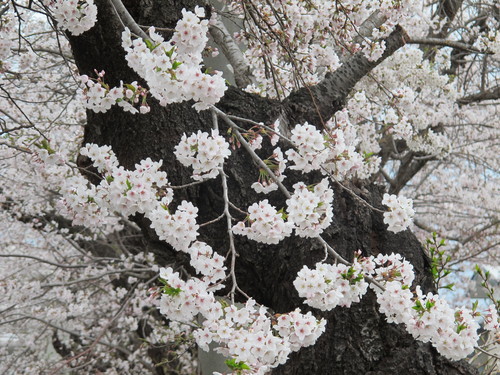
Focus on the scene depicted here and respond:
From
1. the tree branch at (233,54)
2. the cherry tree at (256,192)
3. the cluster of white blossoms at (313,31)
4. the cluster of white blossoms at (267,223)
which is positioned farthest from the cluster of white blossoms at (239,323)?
the tree branch at (233,54)

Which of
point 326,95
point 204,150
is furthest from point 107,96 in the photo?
point 326,95

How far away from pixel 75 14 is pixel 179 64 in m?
0.61

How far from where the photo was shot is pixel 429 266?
A: 2.45 metres

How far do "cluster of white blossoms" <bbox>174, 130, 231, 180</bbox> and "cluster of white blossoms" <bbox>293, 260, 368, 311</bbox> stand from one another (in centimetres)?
45

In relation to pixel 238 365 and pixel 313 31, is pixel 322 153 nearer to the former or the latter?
pixel 238 365

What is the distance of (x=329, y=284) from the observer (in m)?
1.72

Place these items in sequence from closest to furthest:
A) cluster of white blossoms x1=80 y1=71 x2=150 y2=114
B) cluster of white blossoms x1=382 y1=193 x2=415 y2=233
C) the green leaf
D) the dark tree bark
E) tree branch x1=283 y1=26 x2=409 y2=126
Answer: the green leaf, cluster of white blossoms x1=80 y1=71 x2=150 y2=114, cluster of white blossoms x1=382 y1=193 x2=415 y2=233, the dark tree bark, tree branch x1=283 y1=26 x2=409 y2=126

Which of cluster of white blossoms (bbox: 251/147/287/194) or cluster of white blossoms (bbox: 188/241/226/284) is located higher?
cluster of white blossoms (bbox: 251/147/287/194)

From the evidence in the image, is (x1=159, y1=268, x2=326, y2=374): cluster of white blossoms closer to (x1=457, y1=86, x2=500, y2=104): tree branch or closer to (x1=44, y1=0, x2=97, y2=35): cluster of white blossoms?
(x1=44, y1=0, x2=97, y2=35): cluster of white blossoms

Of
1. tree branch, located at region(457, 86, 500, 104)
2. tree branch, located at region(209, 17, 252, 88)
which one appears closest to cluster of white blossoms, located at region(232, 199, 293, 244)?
tree branch, located at region(209, 17, 252, 88)

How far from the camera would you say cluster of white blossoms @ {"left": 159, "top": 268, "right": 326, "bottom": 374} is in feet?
5.23

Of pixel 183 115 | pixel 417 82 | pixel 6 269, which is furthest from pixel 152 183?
pixel 6 269

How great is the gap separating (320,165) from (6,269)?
6306mm

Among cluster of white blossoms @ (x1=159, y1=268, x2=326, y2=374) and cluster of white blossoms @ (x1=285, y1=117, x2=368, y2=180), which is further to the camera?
cluster of white blossoms @ (x1=285, y1=117, x2=368, y2=180)
